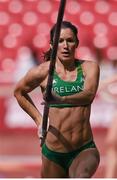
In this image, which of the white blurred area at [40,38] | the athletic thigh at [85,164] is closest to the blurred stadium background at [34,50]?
the white blurred area at [40,38]

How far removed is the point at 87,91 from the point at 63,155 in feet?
1.30

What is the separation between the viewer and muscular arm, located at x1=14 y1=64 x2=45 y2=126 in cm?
464

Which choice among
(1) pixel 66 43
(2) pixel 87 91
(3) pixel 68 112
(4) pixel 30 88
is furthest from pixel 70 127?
(1) pixel 66 43

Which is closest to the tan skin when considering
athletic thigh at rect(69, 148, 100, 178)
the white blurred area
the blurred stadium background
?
athletic thigh at rect(69, 148, 100, 178)

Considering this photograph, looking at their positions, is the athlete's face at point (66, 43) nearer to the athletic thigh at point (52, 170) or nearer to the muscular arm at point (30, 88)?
the muscular arm at point (30, 88)

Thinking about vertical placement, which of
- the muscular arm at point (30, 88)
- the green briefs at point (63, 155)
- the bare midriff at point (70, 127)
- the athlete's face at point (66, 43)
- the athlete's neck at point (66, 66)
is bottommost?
the green briefs at point (63, 155)

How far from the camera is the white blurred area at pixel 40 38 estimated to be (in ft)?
34.7

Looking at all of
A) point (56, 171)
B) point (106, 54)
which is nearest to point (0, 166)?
point (56, 171)

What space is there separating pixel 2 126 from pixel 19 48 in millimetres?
1394

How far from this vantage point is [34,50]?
11344mm

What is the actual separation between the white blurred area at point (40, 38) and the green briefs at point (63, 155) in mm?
5722

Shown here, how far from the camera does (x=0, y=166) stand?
7.68 metres

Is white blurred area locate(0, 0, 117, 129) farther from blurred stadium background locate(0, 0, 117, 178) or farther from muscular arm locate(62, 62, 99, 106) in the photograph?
muscular arm locate(62, 62, 99, 106)

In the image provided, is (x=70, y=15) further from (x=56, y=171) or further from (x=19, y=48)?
(x=56, y=171)
